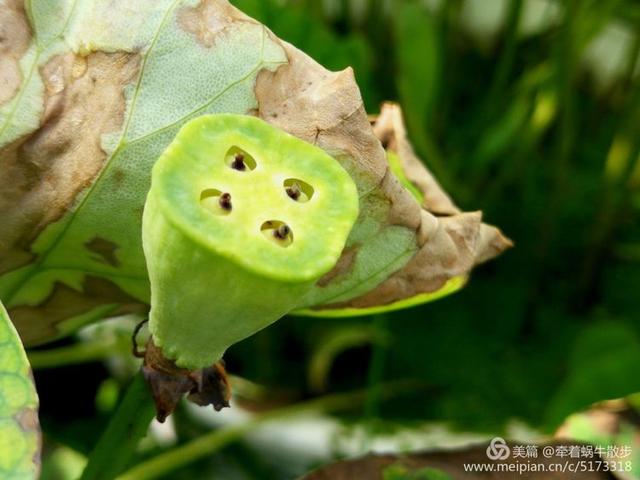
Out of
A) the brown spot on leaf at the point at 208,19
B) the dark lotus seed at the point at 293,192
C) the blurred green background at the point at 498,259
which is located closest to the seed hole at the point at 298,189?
the dark lotus seed at the point at 293,192

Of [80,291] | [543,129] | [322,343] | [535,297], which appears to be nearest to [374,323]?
[322,343]

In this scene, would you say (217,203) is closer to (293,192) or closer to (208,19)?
(293,192)

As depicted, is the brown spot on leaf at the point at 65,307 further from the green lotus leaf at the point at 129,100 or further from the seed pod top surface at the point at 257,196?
the seed pod top surface at the point at 257,196

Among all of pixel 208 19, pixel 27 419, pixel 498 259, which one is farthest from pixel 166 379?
pixel 498 259

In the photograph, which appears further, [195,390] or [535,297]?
[535,297]

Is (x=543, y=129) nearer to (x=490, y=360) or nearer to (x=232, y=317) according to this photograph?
(x=490, y=360)

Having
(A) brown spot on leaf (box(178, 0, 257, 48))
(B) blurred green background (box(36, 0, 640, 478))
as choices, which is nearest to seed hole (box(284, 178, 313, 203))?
(A) brown spot on leaf (box(178, 0, 257, 48))

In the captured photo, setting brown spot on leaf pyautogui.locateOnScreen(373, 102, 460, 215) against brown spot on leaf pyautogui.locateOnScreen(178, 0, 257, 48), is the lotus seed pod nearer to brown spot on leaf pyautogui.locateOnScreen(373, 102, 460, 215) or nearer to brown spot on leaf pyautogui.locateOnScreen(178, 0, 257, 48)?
brown spot on leaf pyautogui.locateOnScreen(178, 0, 257, 48)
